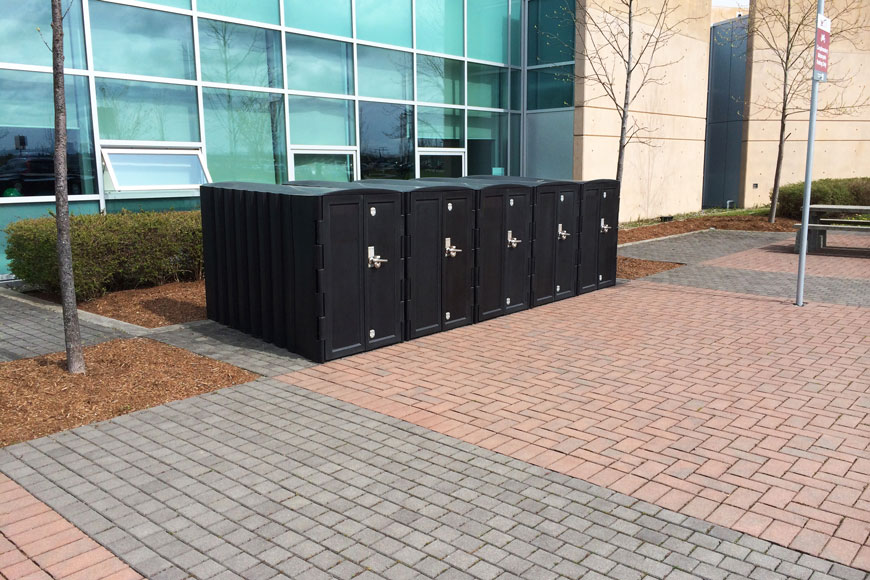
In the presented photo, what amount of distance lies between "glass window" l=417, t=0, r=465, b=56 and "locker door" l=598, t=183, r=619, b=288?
7.42 m

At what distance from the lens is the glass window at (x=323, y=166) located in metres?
14.2

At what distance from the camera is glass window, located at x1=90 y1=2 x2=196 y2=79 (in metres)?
11.4

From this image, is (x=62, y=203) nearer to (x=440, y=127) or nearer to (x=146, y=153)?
(x=146, y=153)

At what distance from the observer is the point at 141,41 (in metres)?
11.9

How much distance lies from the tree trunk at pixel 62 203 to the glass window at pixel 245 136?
6.69m

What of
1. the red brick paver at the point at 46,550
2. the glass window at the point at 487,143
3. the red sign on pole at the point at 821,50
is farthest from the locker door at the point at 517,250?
the glass window at the point at 487,143

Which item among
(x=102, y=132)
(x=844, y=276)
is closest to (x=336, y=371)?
(x=102, y=132)

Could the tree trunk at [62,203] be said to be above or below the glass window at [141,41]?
below

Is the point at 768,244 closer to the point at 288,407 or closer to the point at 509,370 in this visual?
the point at 509,370

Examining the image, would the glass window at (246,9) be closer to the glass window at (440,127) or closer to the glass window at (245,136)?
the glass window at (245,136)

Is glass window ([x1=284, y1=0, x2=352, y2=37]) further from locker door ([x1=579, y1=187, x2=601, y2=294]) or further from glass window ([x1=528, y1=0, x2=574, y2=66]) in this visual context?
locker door ([x1=579, y1=187, x2=601, y2=294])

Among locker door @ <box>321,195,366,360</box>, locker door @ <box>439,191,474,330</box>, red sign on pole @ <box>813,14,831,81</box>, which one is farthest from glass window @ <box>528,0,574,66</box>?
locker door @ <box>321,195,366,360</box>

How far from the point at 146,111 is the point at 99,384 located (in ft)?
23.5

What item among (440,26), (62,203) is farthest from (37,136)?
(440,26)
